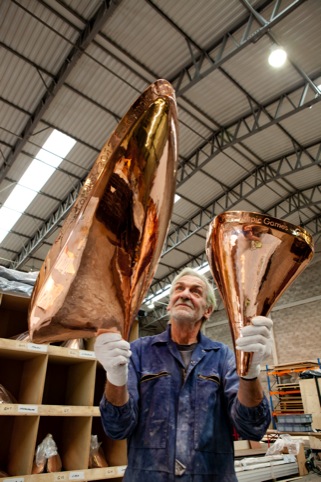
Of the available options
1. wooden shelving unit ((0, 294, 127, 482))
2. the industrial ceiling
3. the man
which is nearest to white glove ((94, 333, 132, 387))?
the man

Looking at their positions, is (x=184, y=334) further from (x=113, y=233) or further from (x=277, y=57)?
(x=277, y=57)

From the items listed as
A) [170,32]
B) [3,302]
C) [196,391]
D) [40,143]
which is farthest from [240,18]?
[196,391]

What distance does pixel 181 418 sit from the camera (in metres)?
1.30

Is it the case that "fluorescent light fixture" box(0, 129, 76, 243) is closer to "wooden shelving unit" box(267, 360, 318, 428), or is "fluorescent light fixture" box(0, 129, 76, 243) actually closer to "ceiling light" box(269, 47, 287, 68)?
"ceiling light" box(269, 47, 287, 68)

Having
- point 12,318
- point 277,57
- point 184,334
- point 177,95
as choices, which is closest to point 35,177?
point 177,95

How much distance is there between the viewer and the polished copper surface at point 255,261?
0.83 m

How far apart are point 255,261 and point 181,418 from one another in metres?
0.77

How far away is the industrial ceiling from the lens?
6.34 metres

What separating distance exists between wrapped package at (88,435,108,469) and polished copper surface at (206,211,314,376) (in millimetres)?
2009

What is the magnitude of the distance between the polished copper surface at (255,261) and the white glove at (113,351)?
28 cm

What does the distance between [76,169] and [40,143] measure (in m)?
1.15

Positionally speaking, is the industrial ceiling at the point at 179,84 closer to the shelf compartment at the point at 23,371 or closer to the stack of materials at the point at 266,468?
the stack of materials at the point at 266,468

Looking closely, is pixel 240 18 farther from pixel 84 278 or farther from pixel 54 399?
pixel 84 278

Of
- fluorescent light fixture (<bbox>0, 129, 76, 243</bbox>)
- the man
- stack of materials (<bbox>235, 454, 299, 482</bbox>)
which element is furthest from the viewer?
fluorescent light fixture (<bbox>0, 129, 76, 243</bbox>)
